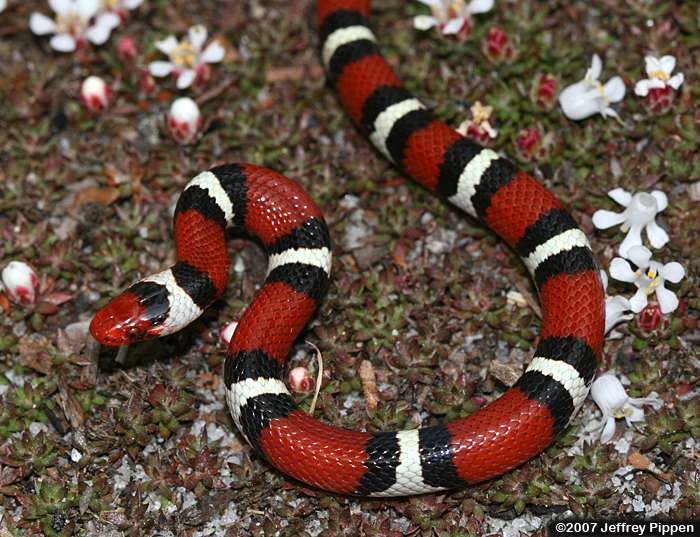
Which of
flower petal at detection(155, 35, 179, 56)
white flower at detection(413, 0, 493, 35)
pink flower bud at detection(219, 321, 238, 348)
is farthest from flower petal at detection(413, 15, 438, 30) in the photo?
pink flower bud at detection(219, 321, 238, 348)

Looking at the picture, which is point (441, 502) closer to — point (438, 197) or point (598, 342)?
point (598, 342)

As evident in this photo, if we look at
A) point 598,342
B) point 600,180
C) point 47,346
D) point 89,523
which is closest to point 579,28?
point 600,180

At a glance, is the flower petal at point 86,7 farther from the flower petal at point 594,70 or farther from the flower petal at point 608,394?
the flower petal at point 608,394

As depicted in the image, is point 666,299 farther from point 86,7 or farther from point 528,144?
point 86,7

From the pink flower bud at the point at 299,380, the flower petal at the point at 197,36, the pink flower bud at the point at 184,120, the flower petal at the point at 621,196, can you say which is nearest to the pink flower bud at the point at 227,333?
the pink flower bud at the point at 299,380

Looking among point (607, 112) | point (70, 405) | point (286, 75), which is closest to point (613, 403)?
→ point (607, 112)
